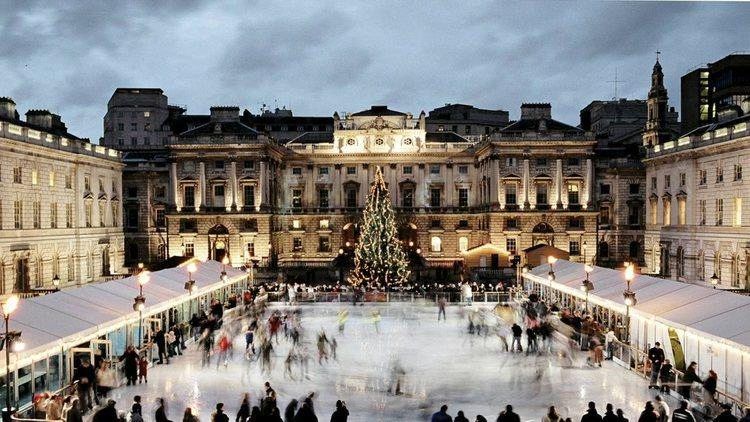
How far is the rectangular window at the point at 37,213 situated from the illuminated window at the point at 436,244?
3519cm

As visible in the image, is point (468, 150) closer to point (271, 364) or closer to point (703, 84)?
point (703, 84)

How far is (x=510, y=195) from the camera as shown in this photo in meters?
60.6

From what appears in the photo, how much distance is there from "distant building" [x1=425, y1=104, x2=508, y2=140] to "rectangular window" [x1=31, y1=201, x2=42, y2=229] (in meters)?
50.7

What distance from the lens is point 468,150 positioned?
216 ft

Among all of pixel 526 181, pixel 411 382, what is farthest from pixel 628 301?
pixel 526 181

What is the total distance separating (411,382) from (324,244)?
45.1 m

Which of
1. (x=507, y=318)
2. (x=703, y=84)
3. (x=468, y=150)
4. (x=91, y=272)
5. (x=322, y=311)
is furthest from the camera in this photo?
(x=703, y=84)

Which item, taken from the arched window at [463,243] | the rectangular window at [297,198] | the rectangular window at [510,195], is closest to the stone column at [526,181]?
the rectangular window at [510,195]

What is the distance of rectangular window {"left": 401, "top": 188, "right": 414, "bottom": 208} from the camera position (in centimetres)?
6619

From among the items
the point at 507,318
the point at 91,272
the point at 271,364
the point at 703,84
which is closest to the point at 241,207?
the point at 91,272

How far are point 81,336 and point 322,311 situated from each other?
61.3 feet

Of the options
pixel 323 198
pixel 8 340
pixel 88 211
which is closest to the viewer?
pixel 8 340

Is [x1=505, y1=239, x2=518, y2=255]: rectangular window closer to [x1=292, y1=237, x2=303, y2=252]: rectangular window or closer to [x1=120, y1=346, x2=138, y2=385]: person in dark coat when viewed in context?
[x1=292, y1=237, x2=303, y2=252]: rectangular window

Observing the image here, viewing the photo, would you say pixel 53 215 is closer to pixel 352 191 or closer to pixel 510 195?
pixel 352 191
